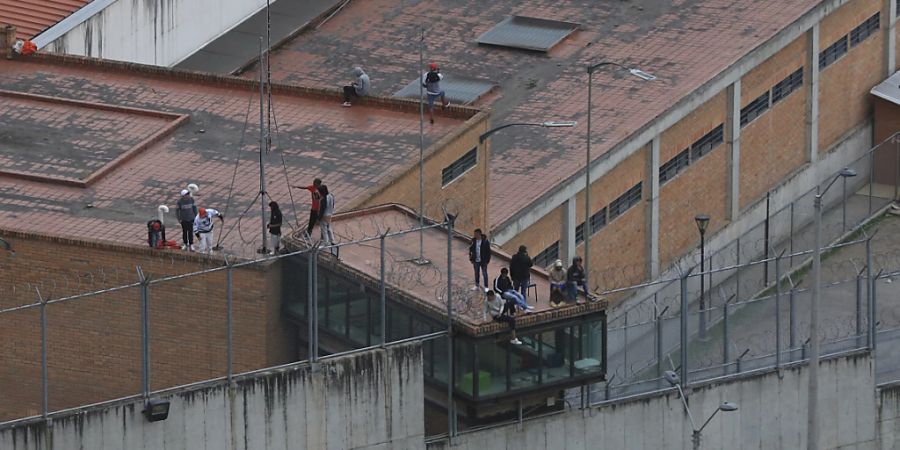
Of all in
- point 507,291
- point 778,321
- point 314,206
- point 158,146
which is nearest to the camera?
point 507,291

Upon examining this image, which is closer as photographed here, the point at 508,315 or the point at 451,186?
the point at 508,315

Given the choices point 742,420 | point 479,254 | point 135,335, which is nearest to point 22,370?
point 135,335

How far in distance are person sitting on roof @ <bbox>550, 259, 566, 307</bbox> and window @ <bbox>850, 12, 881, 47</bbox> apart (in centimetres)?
2635

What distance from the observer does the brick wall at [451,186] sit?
66.9 meters

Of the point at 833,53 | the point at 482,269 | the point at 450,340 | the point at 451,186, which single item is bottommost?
the point at 450,340

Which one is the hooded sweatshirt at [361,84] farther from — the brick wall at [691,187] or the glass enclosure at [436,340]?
the glass enclosure at [436,340]

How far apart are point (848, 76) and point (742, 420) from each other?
844 inches

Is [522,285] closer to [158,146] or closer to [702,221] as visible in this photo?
[158,146]

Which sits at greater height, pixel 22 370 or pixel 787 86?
pixel 787 86

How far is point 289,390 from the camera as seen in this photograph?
6006 cm

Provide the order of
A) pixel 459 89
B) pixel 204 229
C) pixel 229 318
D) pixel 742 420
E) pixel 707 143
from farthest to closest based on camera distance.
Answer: pixel 459 89 < pixel 707 143 < pixel 742 420 < pixel 204 229 < pixel 229 318

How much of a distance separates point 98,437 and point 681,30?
2977 cm

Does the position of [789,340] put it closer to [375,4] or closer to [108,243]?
[108,243]

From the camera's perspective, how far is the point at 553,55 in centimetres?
8250
